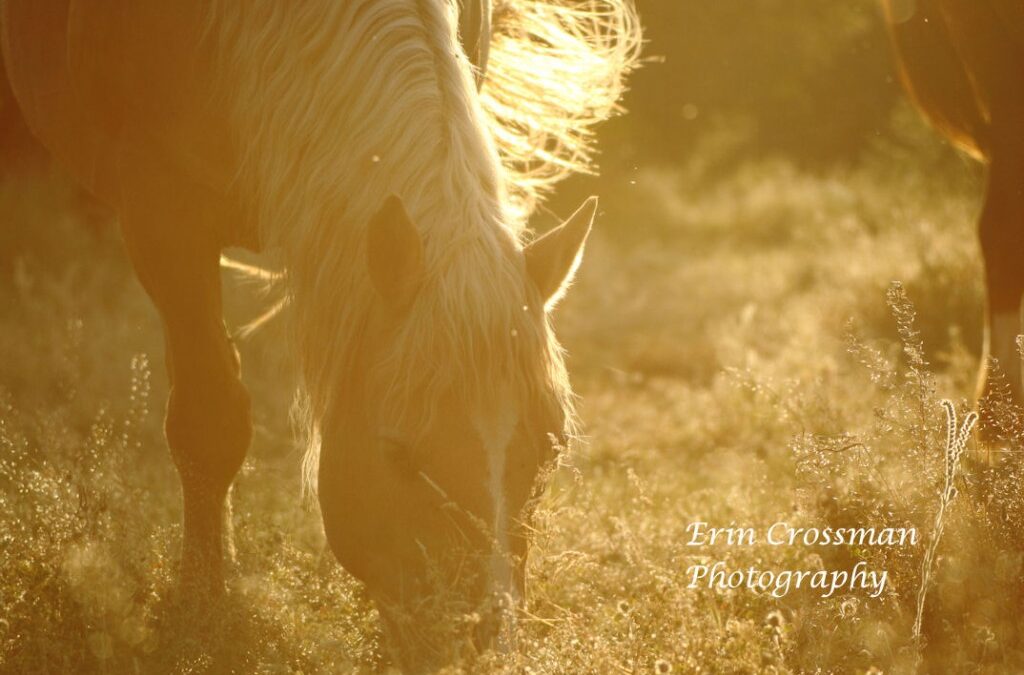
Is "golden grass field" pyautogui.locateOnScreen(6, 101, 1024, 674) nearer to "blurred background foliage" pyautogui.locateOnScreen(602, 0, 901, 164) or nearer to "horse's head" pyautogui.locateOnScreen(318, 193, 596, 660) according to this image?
"horse's head" pyautogui.locateOnScreen(318, 193, 596, 660)

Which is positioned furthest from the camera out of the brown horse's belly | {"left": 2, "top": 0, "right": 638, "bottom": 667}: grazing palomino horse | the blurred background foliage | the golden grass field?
the blurred background foliage

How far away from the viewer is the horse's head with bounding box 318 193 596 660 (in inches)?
107

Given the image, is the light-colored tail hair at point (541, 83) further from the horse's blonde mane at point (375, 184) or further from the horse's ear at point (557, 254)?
the horse's ear at point (557, 254)

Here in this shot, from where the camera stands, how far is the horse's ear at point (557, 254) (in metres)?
3.09

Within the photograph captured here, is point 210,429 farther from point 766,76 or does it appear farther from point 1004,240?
point 766,76

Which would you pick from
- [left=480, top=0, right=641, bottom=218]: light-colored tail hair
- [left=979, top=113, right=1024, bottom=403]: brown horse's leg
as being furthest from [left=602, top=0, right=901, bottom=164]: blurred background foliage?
[left=979, top=113, right=1024, bottom=403]: brown horse's leg

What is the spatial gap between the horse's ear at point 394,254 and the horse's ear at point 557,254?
1.07 feet

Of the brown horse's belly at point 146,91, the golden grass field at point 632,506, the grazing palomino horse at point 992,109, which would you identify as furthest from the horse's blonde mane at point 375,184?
the grazing palomino horse at point 992,109

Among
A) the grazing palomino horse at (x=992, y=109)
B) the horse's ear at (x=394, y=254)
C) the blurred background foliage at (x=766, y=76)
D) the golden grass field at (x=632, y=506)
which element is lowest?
the blurred background foliage at (x=766, y=76)

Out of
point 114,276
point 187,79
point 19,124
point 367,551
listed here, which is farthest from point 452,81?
point 19,124

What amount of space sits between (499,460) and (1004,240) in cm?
296

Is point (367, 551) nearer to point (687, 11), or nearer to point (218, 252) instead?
point (218, 252)

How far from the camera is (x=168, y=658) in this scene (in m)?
3.20

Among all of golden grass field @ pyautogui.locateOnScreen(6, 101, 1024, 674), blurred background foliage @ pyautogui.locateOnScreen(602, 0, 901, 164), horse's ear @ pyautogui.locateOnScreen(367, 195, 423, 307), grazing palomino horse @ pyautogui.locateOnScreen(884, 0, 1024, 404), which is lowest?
blurred background foliage @ pyautogui.locateOnScreen(602, 0, 901, 164)
